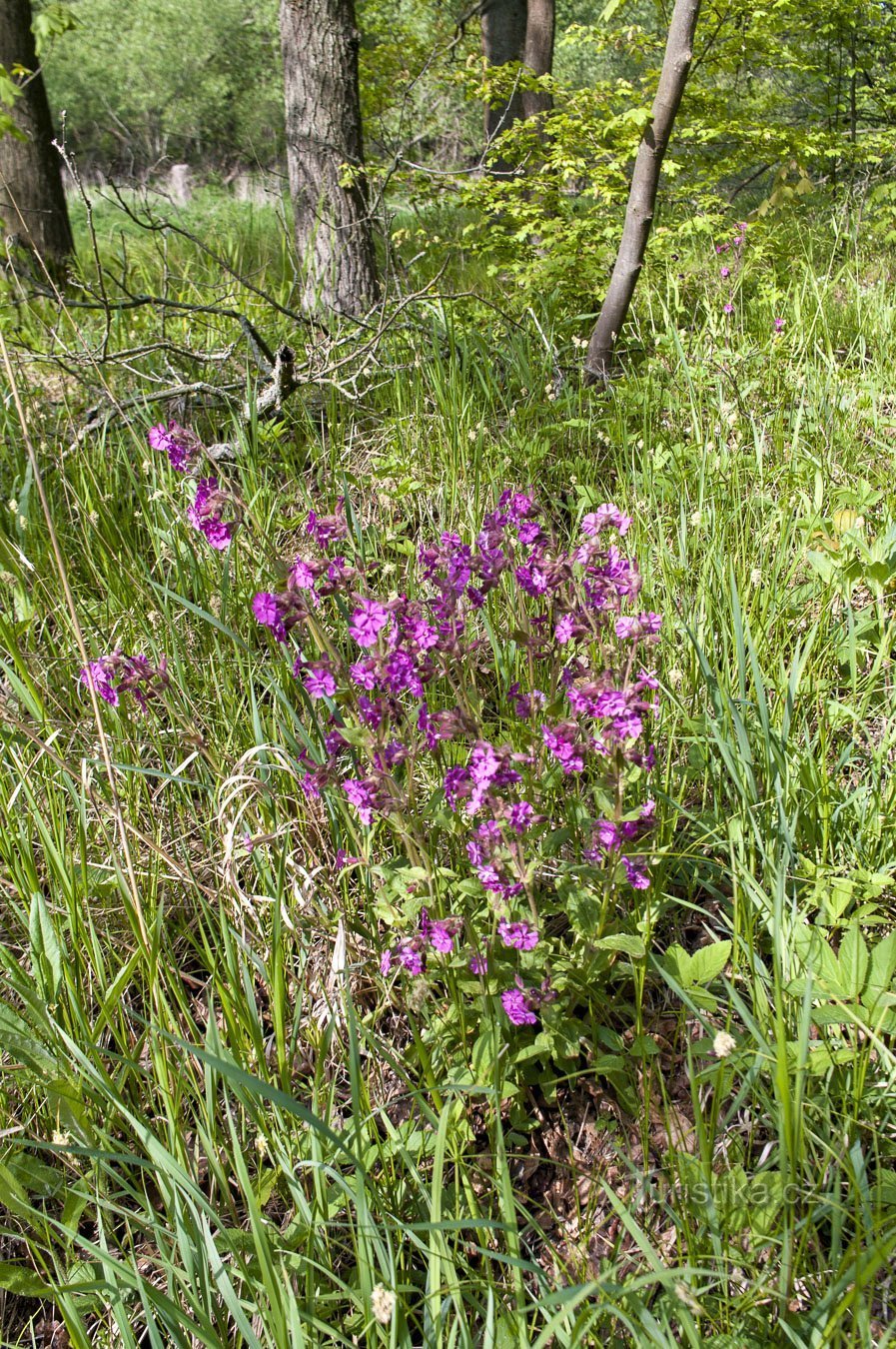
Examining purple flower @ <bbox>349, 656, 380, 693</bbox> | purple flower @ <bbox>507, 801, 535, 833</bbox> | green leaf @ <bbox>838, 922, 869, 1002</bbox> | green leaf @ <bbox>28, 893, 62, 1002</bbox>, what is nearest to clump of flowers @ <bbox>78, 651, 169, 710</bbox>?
green leaf @ <bbox>28, 893, 62, 1002</bbox>

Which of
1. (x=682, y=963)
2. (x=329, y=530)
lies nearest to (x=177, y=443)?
(x=329, y=530)

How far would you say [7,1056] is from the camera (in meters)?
1.54

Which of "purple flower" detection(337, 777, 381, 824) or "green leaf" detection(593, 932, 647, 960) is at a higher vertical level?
"purple flower" detection(337, 777, 381, 824)

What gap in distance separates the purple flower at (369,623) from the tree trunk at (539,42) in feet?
26.9

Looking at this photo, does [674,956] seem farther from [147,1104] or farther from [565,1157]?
[147,1104]

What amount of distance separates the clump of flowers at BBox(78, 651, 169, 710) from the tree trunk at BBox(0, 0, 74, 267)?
18.7 feet

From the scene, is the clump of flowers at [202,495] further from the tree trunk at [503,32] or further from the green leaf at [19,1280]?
the tree trunk at [503,32]

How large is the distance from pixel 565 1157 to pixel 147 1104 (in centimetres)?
71

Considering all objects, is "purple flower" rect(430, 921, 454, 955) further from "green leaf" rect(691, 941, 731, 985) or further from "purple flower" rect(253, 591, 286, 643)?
"purple flower" rect(253, 591, 286, 643)

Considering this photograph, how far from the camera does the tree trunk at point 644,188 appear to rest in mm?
3098

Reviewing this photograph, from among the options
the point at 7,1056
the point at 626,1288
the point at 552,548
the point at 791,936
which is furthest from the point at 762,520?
the point at 7,1056

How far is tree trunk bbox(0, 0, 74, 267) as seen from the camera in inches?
246

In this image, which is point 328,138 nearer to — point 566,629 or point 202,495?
point 202,495

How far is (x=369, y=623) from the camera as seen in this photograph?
1.31 m
